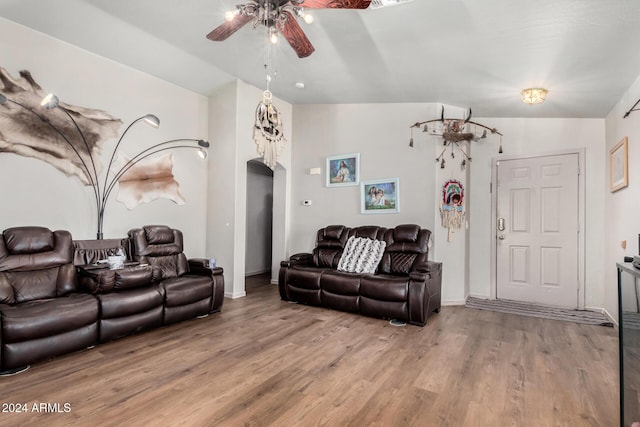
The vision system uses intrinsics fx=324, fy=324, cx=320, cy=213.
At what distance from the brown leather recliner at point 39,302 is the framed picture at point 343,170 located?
3.56 metres

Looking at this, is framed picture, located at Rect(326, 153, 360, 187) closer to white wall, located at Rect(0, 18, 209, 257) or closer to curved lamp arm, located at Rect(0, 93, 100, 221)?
white wall, located at Rect(0, 18, 209, 257)

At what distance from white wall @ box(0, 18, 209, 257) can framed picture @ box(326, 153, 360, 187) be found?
201 centimetres

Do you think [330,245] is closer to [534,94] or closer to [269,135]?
[269,135]

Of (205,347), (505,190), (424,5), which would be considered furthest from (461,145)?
(205,347)

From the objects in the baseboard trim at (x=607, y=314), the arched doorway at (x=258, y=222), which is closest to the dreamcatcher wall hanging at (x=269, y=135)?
the arched doorway at (x=258, y=222)

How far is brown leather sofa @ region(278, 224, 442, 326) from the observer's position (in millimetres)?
3631

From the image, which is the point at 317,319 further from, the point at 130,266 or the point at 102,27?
the point at 102,27

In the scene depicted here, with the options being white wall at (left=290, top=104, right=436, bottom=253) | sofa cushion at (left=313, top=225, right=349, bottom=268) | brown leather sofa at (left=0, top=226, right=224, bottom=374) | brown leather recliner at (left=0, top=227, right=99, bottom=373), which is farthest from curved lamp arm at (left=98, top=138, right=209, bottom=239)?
sofa cushion at (left=313, top=225, right=349, bottom=268)

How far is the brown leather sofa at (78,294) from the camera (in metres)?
2.44

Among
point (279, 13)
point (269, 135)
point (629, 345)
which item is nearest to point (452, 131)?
point (269, 135)

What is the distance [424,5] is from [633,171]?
2594mm

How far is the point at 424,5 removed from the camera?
2.47 m

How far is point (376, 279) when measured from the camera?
12.5 feet

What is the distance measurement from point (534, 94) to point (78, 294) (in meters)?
5.08
